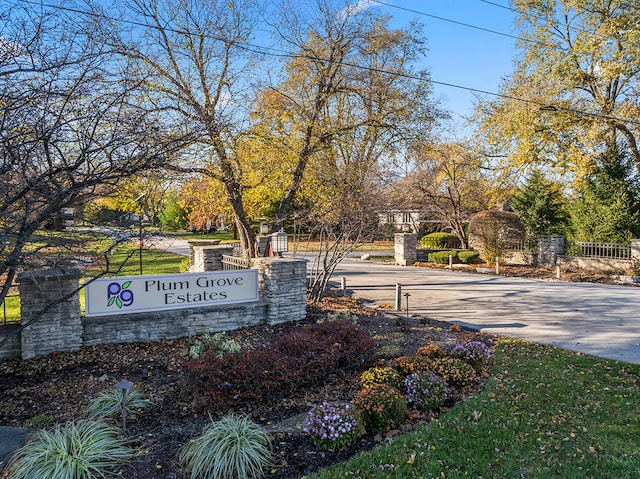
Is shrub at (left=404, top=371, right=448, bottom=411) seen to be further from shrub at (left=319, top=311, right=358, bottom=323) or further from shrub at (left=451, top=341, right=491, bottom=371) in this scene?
shrub at (left=319, top=311, right=358, bottom=323)

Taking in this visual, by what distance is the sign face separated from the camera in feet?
21.2

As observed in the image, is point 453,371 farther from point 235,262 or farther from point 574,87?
point 574,87

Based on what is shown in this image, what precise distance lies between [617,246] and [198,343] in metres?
16.3

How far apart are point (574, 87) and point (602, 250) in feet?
22.1

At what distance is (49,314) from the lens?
19.4ft

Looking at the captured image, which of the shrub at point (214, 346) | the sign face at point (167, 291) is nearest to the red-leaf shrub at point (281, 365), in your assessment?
the shrub at point (214, 346)

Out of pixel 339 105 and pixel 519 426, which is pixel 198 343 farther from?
pixel 339 105

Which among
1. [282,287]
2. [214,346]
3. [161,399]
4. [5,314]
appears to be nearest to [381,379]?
[161,399]

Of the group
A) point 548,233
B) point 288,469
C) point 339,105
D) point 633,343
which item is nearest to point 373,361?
point 288,469

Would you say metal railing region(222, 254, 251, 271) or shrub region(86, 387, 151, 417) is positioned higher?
metal railing region(222, 254, 251, 271)

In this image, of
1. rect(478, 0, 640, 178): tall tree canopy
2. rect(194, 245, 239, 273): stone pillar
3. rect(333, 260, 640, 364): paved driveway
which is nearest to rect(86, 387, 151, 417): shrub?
rect(194, 245, 239, 273): stone pillar

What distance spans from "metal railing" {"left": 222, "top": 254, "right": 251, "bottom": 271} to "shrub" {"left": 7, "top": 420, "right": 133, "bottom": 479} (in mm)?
5131

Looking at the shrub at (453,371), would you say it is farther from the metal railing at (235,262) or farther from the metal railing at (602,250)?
the metal railing at (602,250)

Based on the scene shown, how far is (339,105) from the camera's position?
43.4 feet
